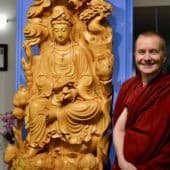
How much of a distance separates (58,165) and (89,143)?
174 millimetres

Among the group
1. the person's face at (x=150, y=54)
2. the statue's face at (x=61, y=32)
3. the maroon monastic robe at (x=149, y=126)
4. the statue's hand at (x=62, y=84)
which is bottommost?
the maroon monastic robe at (x=149, y=126)

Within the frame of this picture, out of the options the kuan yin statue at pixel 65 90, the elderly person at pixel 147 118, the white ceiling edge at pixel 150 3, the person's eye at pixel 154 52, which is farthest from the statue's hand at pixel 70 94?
the white ceiling edge at pixel 150 3

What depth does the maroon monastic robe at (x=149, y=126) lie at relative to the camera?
140 centimetres

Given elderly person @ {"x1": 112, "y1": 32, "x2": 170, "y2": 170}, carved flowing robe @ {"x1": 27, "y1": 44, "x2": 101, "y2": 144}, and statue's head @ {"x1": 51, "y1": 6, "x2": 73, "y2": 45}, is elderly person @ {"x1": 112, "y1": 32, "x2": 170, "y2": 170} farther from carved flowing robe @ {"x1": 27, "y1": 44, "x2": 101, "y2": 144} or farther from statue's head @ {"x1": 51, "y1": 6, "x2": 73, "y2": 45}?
statue's head @ {"x1": 51, "y1": 6, "x2": 73, "y2": 45}

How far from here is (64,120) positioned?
73.5 inches

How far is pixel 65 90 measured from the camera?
6.22 feet

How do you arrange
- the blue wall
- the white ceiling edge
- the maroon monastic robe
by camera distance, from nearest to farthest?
the maroon monastic robe
the blue wall
the white ceiling edge

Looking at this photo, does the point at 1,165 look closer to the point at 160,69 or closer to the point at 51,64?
the point at 51,64

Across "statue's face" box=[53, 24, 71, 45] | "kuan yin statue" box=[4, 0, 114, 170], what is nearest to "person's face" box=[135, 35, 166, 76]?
"kuan yin statue" box=[4, 0, 114, 170]

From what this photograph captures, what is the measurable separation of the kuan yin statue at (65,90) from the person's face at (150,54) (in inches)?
17.3

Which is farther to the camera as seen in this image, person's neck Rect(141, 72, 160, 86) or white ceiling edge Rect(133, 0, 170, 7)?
white ceiling edge Rect(133, 0, 170, 7)

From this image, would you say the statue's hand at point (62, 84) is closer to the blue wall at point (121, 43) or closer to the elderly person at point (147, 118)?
the blue wall at point (121, 43)

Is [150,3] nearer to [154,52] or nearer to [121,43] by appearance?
[121,43]

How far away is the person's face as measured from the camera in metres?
1.44
